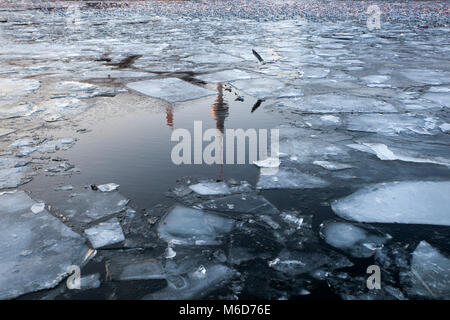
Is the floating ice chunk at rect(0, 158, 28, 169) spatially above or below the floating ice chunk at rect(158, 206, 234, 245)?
above

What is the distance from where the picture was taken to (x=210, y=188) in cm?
259

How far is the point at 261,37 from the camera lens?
9930 millimetres

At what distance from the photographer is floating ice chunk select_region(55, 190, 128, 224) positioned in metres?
2.28

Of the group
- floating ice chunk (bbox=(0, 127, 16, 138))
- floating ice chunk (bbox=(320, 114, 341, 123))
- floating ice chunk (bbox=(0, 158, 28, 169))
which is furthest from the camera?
floating ice chunk (bbox=(320, 114, 341, 123))

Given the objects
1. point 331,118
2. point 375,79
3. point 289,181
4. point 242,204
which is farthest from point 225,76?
point 242,204

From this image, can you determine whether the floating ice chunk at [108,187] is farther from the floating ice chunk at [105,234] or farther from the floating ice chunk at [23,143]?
the floating ice chunk at [23,143]


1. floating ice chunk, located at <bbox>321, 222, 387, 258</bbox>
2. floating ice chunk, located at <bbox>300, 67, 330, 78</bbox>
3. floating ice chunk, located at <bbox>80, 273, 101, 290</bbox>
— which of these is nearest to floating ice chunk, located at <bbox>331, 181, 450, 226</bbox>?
floating ice chunk, located at <bbox>321, 222, 387, 258</bbox>

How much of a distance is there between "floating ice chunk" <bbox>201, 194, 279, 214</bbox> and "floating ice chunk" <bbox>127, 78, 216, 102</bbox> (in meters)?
2.37

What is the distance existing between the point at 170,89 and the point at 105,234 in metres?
3.14

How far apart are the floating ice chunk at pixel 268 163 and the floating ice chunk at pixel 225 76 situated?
2733mm

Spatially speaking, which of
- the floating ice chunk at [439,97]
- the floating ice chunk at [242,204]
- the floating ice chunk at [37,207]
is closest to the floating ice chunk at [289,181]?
the floating ice chunk at [242,204]

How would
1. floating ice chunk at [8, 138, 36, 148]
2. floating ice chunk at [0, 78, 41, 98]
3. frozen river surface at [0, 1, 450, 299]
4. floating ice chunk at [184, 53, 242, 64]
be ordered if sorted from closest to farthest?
frozen river surface at [0, 1, 450, 299] < floating ice chunk at [8, 138, 36, 148] < floating ice chunk at [0, 78, 41, 98] < floating ice chunk at [184, 53, 242, 64]

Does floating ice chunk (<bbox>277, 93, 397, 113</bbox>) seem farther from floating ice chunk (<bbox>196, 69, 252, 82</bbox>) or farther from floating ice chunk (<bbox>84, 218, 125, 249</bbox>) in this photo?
floating ice chunk (<bbox>84, 218, 125, 249</bbox>)

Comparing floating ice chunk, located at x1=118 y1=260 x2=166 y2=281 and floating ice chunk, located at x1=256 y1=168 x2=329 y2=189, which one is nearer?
floating ice chunk, located at x1=118 y1=260 x2=166 y2=281
